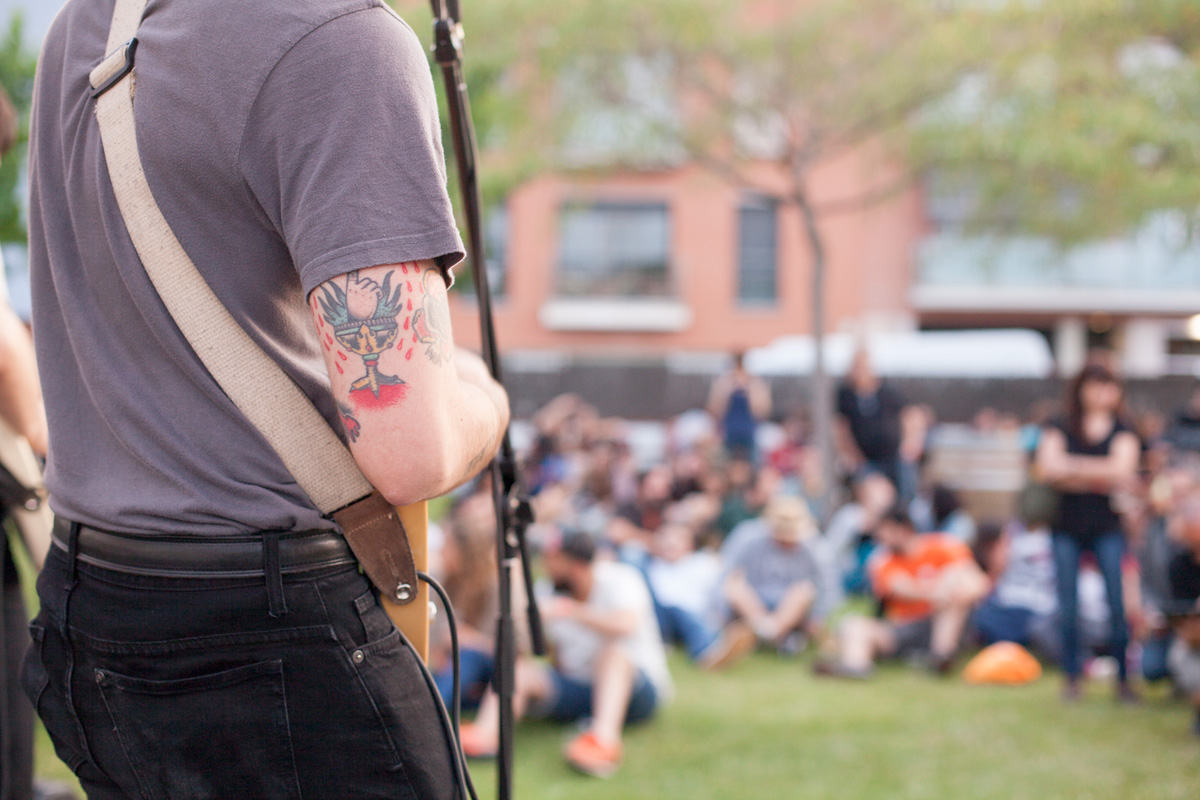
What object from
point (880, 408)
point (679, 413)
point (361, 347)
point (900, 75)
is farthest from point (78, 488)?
point (679, 413)

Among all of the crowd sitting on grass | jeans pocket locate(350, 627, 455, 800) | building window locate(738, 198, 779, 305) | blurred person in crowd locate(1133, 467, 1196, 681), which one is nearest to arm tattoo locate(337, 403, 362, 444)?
jeans pocket locate(350, 627, 455, 800)

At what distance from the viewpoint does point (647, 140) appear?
1016 centimetres

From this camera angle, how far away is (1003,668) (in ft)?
19.6

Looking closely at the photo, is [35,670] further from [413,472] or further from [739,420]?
[739,420]

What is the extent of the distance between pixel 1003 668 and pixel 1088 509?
120cm

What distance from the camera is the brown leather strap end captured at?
1.17 meters

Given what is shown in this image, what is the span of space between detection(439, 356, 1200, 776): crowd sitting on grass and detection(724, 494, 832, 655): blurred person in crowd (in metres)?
0.02

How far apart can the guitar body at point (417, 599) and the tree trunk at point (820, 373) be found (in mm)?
8483

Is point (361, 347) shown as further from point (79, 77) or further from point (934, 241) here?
point (934, 241)

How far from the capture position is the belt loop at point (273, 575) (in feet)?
3.66

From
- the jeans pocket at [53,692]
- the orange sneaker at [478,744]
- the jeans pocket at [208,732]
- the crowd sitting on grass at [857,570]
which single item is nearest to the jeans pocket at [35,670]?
the jeans pocket at [53,692]

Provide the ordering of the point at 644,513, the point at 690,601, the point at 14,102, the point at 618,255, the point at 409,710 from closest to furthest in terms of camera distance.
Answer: the point at 409,710
the point at 690,601
the point at 644,513
the point at 14,102
the point at 618,255

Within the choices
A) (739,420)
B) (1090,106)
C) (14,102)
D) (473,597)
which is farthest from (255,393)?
(14,102)

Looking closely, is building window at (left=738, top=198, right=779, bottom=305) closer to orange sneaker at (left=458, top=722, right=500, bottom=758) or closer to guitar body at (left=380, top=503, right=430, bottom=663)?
orange sneaker at (left=458, top=722, right=500, bottom=758)
